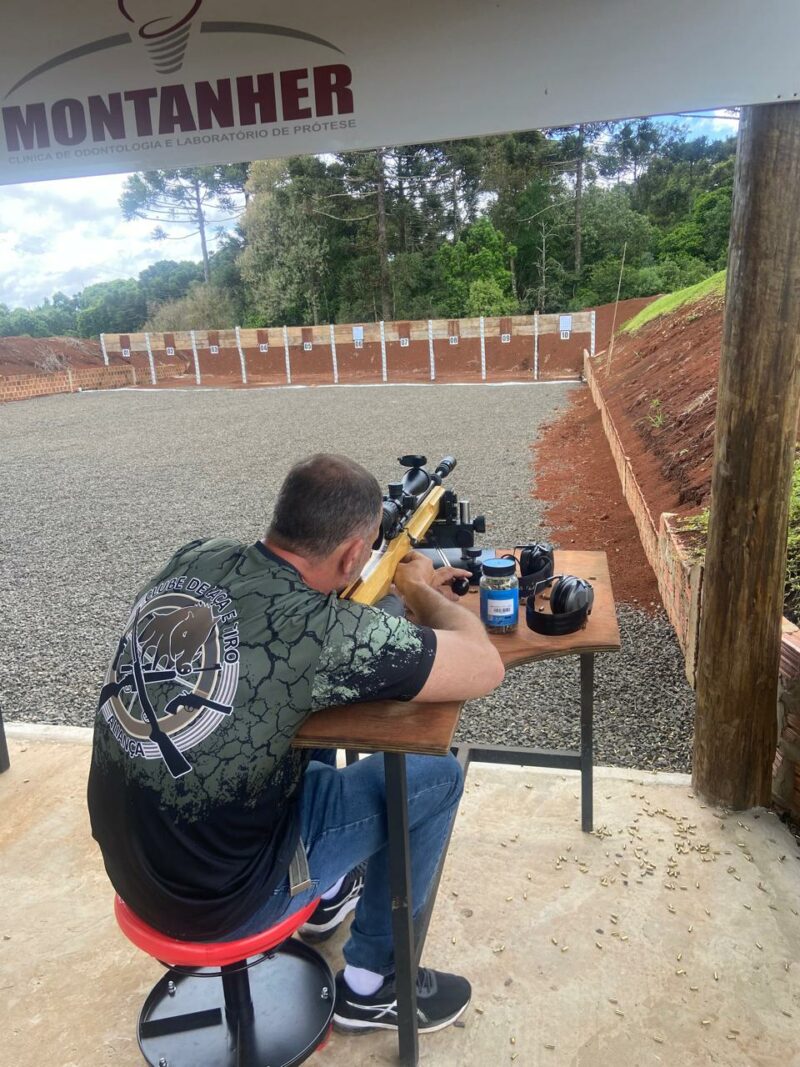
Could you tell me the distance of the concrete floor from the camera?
161 centimetres

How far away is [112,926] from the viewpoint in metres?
1.98

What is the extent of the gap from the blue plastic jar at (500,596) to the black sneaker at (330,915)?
0.78m

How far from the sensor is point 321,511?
1306 mm

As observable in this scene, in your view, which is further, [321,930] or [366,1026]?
[321,930]

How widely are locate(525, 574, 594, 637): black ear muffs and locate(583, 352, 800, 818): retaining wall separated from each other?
930mm

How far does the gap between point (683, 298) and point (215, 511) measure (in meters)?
13.6

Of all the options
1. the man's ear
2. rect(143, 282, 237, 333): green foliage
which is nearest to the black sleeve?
the man's ear

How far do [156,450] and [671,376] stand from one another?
796cm

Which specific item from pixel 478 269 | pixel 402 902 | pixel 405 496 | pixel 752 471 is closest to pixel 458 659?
pixel 402 902

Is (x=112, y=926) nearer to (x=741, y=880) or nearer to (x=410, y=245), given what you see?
(x=741, y=880)

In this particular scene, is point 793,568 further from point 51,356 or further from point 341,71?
point 51,356

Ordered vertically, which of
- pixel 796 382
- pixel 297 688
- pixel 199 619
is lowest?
pixel 297 688

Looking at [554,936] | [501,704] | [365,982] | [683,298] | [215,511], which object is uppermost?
[683,298]

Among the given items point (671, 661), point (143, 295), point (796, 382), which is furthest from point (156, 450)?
point (143, 295)
